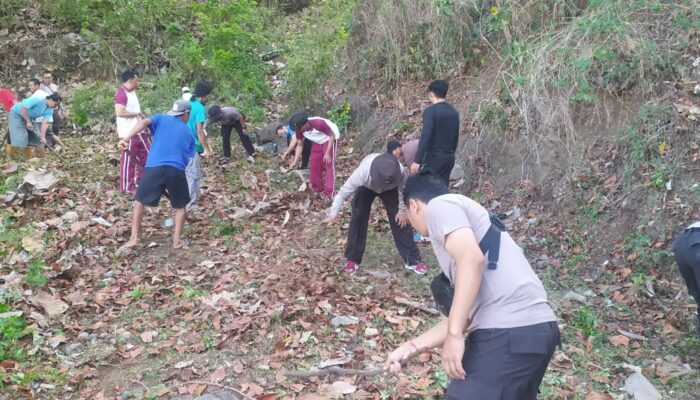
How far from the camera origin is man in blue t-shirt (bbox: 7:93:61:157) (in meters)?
9.81

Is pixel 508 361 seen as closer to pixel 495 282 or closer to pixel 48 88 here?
pixel 495 282

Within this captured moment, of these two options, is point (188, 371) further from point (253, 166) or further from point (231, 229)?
point (253, 166)

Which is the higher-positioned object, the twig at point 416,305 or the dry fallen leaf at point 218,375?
the dry fallen leaf at point 218,375

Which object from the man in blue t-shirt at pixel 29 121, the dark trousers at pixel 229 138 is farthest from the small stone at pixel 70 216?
the dark trousers at pixel 229 138

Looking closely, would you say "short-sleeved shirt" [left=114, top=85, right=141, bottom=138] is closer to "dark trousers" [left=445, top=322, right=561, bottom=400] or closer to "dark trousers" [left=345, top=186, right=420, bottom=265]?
"dark trousers" [left=345, top=186, right=420, bottom=265]

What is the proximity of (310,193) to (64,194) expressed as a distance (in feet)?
11.6

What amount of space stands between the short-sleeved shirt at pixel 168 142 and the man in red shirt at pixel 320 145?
6.53 ft

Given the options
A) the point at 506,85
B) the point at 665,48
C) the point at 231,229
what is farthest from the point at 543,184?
the point at 231,229

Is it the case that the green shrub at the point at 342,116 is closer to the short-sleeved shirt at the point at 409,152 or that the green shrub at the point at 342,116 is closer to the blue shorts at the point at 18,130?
the short-sleeved shirt at the point at 409,152

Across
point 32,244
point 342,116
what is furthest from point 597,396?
point 342,116

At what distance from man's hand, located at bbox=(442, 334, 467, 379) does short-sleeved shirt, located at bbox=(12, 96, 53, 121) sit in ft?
31.5

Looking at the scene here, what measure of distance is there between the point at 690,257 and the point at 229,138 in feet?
26.6

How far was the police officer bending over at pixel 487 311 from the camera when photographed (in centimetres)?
236

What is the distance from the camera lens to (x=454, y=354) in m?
2.41
